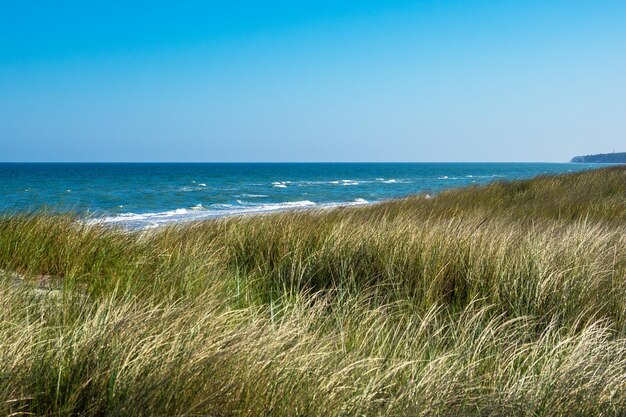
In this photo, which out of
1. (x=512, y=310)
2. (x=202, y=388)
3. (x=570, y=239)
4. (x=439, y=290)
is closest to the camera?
(x=202, y=388)

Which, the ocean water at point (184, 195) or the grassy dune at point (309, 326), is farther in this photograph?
the ocean water at point (184, 195)

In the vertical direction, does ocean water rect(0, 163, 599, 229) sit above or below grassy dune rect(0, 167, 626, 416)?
below

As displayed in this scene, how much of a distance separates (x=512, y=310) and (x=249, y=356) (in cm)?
231

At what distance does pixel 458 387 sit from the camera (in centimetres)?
241

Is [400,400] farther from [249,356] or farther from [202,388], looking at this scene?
[202,388]

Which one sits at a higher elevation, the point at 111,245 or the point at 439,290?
the point at 111,245

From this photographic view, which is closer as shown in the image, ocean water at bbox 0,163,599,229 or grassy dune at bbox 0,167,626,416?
grassy dune at bbox 0,167,626,416

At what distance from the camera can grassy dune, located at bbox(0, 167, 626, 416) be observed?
203 cm

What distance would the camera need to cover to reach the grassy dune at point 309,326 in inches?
79.8

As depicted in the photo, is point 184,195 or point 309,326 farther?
point 184,195

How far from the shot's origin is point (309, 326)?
118 inches

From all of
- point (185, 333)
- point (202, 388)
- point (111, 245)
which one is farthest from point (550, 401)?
point (111, 245)

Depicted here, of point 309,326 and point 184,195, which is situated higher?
point 309,326

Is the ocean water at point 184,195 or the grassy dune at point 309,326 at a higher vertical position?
the grassy dune at point 309,326
